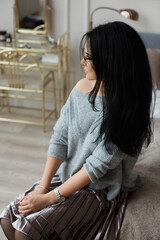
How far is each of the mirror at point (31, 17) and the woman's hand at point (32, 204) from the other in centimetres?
239

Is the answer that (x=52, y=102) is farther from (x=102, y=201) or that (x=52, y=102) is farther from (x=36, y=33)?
(x=102, y=201)

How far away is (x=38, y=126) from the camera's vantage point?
3.38 metres

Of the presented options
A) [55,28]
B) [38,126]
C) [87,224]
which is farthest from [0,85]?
[87,224]

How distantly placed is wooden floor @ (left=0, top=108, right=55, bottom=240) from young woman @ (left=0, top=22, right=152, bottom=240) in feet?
2.57

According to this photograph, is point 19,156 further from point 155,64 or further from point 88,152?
point 88,152

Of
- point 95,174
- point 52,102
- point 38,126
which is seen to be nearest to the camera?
point 95,174

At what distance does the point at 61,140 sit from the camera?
4.81ft

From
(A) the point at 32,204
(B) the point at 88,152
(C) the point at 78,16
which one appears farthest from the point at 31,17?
(A) the point at 32,204

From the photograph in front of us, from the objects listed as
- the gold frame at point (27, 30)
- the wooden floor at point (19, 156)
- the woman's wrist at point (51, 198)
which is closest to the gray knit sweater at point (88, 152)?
the woman's wrist at point (51, 198)

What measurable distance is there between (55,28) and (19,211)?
247 cm

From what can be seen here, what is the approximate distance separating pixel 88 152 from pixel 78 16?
2290 mm

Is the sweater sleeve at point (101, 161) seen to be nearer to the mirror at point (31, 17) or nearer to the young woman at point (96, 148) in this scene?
the young woman at point (96, 148)

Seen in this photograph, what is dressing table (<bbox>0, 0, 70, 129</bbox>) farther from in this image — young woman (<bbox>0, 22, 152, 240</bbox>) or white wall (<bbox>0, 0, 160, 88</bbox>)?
young woman (<bbox>0, 22, 152, 240</bbox>)

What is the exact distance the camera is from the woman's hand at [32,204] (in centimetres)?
130
